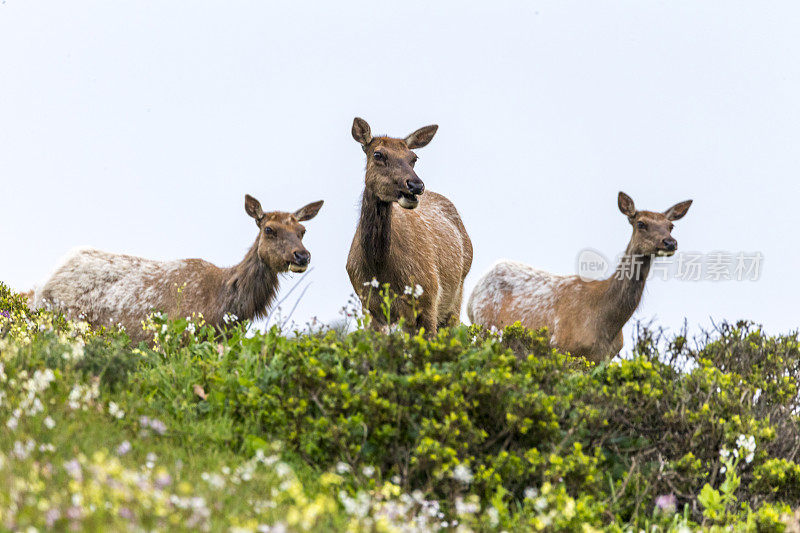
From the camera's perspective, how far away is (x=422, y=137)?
10773mm

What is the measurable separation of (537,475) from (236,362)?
2622 millimetres

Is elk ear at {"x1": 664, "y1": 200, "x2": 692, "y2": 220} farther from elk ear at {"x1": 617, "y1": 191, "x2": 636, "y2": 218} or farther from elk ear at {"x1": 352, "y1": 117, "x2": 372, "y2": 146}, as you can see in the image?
elk ear at {"x1": 352, "y1": 117, "x2": 372, "y2": 146}

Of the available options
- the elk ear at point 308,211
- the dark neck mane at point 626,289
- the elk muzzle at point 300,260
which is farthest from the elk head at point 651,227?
the elk muzzle at point 300,260

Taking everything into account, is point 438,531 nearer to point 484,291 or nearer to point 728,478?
point 728,478

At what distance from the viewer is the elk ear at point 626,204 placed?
12312 mm

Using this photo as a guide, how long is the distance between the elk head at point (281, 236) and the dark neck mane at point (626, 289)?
4743 mm

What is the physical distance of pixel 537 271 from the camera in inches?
594

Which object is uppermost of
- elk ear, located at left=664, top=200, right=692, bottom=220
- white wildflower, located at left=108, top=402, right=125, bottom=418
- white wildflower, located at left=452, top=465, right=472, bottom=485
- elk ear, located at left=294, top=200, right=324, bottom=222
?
elk ear, located at left=664, top=200, right=692, bottom=220

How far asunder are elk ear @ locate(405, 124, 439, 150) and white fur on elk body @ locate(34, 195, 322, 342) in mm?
1545

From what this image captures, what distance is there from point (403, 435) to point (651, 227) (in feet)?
24.8

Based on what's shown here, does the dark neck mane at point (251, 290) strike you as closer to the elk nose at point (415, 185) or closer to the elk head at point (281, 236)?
the elk head at point (281, 236)

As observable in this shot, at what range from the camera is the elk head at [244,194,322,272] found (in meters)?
10.3

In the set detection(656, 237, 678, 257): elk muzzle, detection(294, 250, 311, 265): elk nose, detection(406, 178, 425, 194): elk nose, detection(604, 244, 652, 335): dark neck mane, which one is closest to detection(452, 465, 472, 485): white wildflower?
detection(406, 178, 425, 194): elk nose

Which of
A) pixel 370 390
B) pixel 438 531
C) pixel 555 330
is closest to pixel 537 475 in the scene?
pixel 438 531
